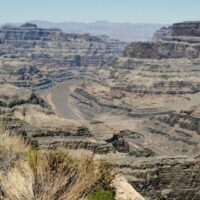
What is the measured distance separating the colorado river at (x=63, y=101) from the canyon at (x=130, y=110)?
0.25 meters

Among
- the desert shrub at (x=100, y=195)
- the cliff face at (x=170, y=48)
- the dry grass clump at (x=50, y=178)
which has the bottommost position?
the cliff face at (x=170, y=48)

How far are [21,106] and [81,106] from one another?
2621 inches

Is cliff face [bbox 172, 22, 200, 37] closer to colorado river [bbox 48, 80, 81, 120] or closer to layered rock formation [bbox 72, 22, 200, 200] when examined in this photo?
layered rock formation [bbox 72, 22, 200, 200]

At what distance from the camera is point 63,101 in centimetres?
13238

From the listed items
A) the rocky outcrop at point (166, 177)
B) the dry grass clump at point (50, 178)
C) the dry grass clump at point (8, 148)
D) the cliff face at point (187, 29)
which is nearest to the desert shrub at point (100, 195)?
the dry grass clump at point (50, 178)

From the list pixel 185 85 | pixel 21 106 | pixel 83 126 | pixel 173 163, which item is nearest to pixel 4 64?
pixel 185 85

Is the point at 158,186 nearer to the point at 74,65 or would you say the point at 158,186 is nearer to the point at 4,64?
the point at 4,64

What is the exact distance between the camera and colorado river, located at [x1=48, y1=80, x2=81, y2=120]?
110050mm

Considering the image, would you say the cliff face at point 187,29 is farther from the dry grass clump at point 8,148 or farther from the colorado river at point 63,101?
the dry grass clump at point 8,148

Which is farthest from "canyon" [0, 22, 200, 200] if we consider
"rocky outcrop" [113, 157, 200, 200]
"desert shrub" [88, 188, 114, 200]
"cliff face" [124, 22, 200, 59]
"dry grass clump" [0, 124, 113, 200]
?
"dry grass clump" [0, 124, 113, 200]

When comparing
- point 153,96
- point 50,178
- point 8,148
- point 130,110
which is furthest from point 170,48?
point 50,178

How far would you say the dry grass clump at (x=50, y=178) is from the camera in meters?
15.1

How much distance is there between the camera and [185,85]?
115 m

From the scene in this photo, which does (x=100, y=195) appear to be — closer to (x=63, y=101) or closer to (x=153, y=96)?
(x=153, y=96)
